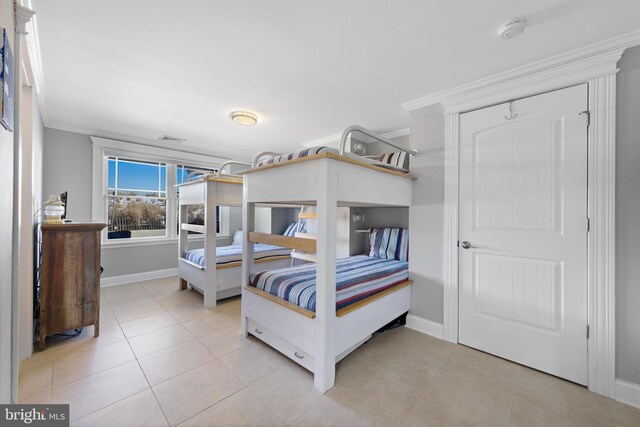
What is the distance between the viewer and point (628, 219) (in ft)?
5.17

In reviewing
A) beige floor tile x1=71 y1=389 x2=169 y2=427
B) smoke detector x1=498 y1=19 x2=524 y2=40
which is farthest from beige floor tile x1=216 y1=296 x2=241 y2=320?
smoke detector x1=498 y1=19 x2=524 y2=40

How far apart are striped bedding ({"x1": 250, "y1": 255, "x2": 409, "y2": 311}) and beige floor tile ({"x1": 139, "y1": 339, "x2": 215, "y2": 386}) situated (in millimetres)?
670

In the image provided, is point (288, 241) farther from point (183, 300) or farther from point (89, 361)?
point (183, 300)

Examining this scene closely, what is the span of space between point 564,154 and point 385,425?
85.1 inches

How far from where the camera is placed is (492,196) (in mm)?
2074

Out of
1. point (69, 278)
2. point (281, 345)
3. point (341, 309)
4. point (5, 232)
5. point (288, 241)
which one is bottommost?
point (281, 345)

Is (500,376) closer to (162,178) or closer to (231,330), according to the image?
(231,330)

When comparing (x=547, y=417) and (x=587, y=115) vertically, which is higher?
(x=587, y=115)

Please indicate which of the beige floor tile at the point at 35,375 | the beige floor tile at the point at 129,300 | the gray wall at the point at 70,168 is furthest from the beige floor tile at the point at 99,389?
the gray wall at the point at 70,168

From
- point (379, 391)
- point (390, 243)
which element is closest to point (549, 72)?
point (390, 243)

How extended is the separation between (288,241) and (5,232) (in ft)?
4.69

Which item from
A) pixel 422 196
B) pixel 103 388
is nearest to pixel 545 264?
pixel 422 196

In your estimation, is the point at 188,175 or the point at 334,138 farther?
the point at 188,175

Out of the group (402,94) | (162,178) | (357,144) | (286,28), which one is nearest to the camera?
(286,28)
